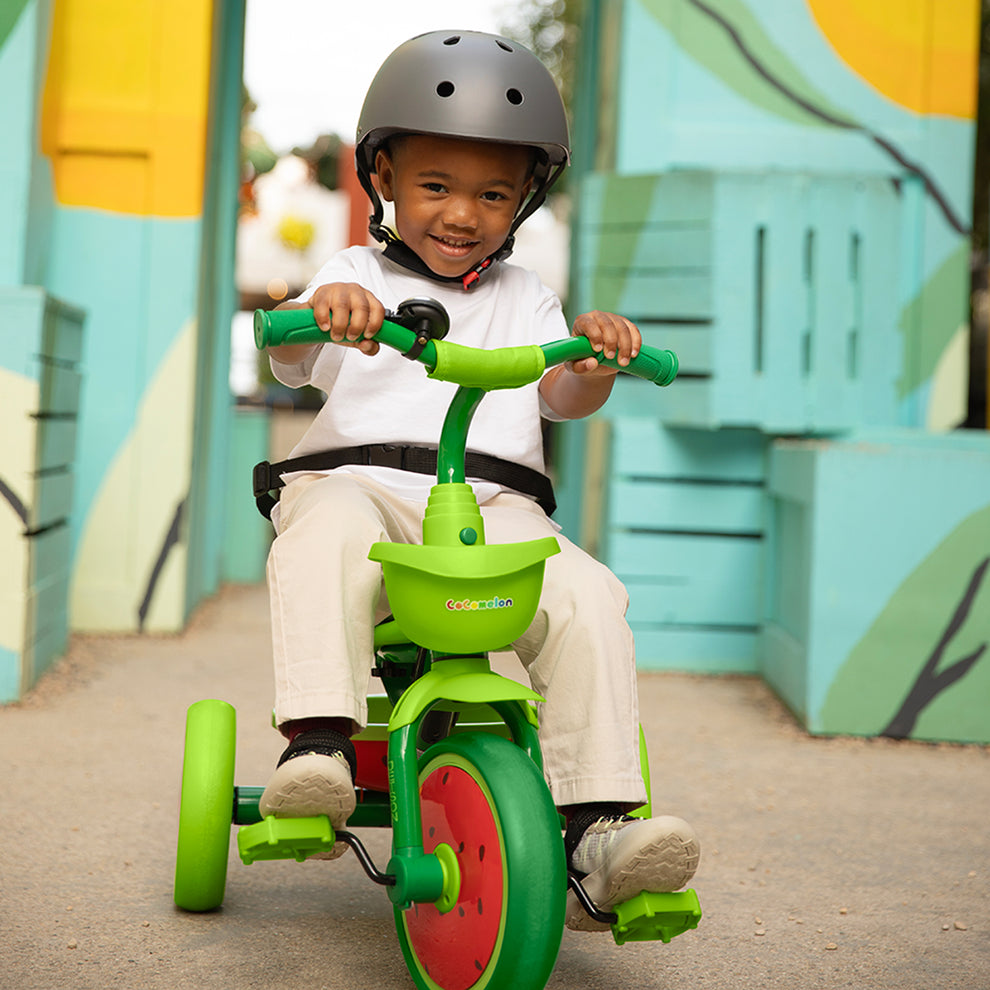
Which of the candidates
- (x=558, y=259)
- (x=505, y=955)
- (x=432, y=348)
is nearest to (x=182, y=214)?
(x=432, y=348)

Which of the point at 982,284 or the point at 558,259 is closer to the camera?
the point at 982,284

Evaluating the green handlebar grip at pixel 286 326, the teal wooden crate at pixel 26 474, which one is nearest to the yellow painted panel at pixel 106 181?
the teal wooden crate at pixel 26 474

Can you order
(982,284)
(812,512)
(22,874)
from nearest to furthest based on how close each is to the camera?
(22,874)
(812,512)
(982,284)

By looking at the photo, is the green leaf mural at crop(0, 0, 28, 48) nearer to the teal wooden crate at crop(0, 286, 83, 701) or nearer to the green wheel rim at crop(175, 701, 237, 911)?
the teal wooden crate at crop(0, 286, 83, 701)

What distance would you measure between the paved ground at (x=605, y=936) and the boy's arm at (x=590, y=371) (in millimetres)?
775

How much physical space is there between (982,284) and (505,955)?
841 cm

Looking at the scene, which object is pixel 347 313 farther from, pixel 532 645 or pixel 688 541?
pixel 688 541

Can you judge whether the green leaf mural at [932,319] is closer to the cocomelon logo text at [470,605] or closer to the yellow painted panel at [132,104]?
the yellow painted panel at [132,104]

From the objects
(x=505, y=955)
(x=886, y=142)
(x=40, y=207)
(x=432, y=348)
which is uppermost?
(x=886, y=142)

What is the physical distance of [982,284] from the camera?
8742 mm

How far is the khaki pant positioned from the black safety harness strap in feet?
0.47

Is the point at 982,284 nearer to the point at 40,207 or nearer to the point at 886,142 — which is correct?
the point at 886,142

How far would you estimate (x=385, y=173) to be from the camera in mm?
1853

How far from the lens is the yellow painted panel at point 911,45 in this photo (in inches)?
161
